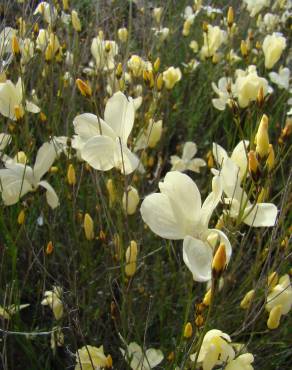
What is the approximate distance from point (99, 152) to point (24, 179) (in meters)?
0.33

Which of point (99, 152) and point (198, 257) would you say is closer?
point (198, 257)

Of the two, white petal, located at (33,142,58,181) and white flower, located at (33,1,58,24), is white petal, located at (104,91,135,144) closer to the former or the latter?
white petal, located at (33,142,58,181)

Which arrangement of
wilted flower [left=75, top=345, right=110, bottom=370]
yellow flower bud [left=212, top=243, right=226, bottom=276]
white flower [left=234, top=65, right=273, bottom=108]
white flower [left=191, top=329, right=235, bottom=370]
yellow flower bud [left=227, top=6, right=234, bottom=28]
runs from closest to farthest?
1. yellow flower bud [left=212, top=243, right=226, bottom=276]
2. white flower [left=191, top=329, right=235, bottom=370]
3. wilted flower [left=75, top=345, right=110, bottom=370]
4. white flower [left=234, top=65, right=273, bottom=108]
5. yellow flower bud [left=227, top=6, right=234, bottom=28]

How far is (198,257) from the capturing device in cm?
91

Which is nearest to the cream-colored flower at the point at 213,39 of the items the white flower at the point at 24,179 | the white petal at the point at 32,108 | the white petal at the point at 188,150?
the white petal at the point at 188,150

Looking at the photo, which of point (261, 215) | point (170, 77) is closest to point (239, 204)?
point (261, 215)

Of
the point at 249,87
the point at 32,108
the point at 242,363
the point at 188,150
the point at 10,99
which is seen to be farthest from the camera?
the point at 188,150

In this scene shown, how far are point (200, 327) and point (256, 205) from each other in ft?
0.89

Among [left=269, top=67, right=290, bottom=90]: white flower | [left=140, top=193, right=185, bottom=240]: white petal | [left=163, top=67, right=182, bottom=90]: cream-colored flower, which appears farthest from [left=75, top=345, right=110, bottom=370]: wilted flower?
[left=269, top=67, right=290, bottom=90]: white flower

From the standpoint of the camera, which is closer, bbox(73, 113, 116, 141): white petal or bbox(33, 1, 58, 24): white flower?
bbox(73, 113, 116, 141): white petal

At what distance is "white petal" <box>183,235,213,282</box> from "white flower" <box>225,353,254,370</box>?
0.79 feet

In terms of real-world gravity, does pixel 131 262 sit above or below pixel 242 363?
above

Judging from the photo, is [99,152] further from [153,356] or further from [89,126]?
[153,356]

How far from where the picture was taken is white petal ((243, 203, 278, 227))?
1.02 metres
